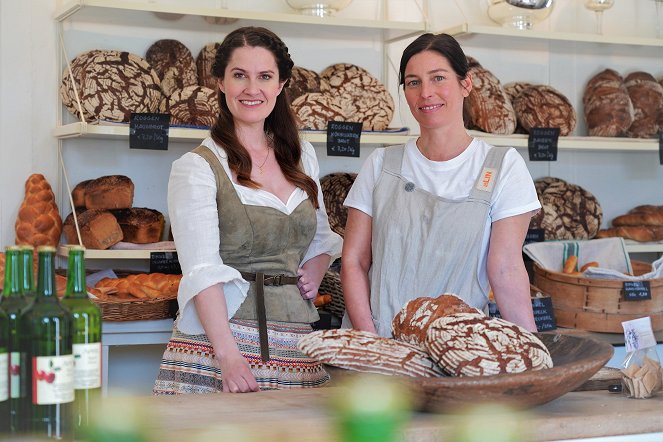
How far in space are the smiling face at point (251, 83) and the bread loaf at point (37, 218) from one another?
3.76 feet

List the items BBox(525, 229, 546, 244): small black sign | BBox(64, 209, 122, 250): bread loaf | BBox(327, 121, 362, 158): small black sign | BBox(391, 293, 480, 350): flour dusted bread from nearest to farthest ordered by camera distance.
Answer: BBox(391, 293, 480, 350): flour dusted bread < BBox(64, 209, 122, 250): bread loaf < BBox(327, 121, 362, 158): small black sign < BBox(525, 229, 546, 244): small black sign

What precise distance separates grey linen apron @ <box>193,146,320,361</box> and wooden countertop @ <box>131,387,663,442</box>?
1.62 ft

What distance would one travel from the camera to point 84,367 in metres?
1.11

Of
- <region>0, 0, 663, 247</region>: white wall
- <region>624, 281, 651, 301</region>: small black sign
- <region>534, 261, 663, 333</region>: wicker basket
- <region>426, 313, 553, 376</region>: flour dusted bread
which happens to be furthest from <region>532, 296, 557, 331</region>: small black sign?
<region>426, 313, 553, 376</region>: flour dusted bread

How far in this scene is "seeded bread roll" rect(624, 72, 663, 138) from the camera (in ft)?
11.5

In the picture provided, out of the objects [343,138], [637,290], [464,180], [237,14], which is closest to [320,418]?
[464,180]

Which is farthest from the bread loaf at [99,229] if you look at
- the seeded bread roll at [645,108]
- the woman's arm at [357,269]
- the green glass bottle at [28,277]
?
the seeded bread roll at [645,108]

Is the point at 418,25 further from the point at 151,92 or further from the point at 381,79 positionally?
the point at 151,92

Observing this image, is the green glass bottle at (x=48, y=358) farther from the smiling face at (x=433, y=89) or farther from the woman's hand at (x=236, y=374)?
the smiling face at (x=433, y=89)

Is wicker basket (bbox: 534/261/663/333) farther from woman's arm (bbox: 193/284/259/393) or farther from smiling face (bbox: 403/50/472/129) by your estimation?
woman's arm (bbox: 193/284/259/393)

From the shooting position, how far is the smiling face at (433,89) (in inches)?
73.1

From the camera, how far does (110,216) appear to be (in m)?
2.77

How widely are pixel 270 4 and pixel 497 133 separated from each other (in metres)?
0.95

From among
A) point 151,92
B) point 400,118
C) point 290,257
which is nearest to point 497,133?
point 400,118
